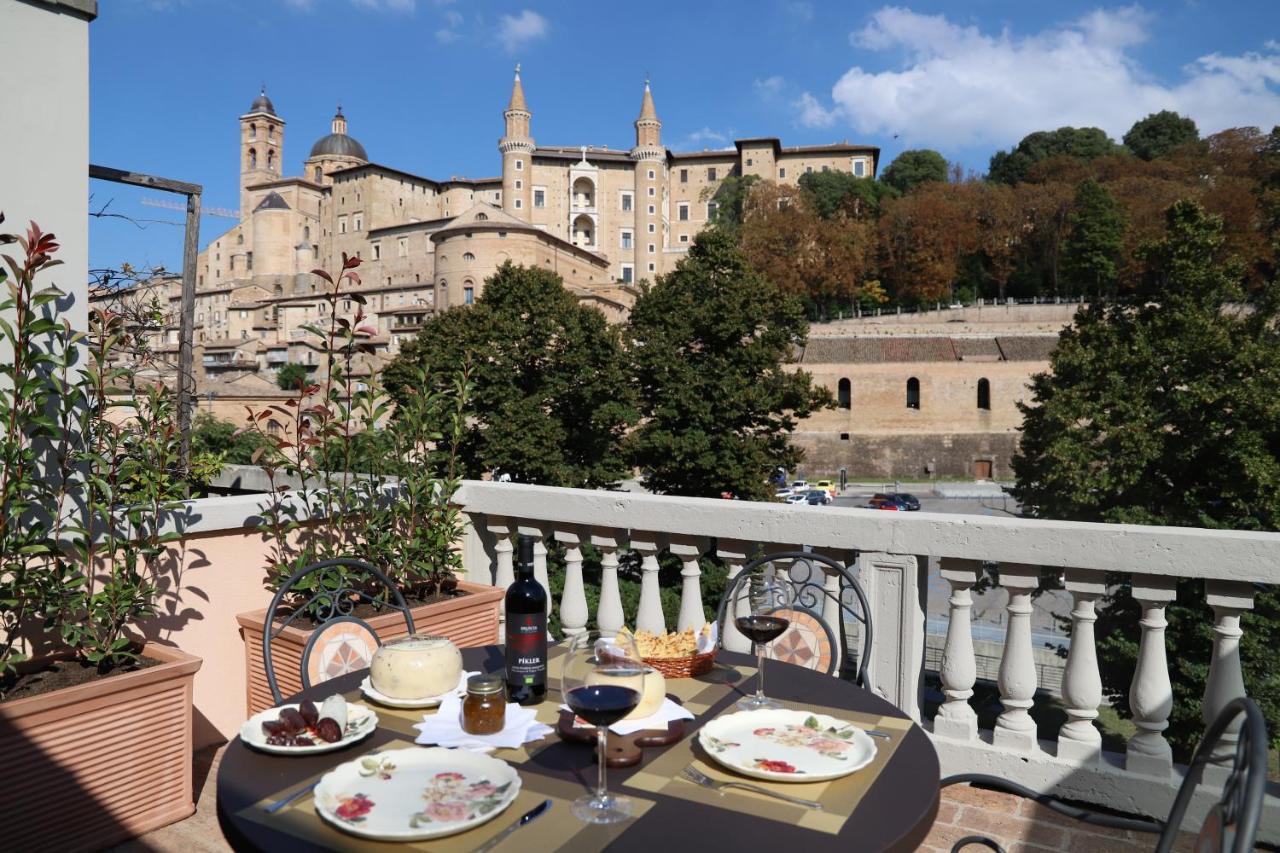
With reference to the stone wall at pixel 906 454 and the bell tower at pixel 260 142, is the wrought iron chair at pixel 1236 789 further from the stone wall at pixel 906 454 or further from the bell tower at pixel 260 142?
the bell tower at pixel 260 142

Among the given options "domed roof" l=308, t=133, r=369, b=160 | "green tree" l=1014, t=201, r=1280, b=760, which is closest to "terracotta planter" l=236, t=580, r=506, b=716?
"green tree" l=1014, t=201, r=1280, b=760

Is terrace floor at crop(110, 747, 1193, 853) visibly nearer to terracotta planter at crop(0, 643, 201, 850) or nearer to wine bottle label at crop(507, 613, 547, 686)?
terracotta planter at crop(0, 643, 201, 850)

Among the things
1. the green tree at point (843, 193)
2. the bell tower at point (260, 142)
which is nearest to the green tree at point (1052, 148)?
the green tree at point (843, 193)

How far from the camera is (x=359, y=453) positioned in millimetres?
4090

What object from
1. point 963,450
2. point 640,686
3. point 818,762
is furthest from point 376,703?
point 963,450

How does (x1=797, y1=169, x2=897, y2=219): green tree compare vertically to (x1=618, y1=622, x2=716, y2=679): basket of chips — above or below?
above

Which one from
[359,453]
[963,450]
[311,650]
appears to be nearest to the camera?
[311,650]

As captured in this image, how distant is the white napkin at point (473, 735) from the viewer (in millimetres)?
1861

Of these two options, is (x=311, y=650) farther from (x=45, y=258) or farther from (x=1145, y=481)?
(x=1145, y=481)

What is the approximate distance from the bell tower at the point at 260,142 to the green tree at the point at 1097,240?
7788 centimetres

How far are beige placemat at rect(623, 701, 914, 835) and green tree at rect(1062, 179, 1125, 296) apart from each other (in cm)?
5657

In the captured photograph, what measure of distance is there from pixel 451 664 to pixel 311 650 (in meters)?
0.74

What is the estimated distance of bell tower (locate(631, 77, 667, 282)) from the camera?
75688 mm

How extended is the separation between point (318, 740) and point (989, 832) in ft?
7.13
